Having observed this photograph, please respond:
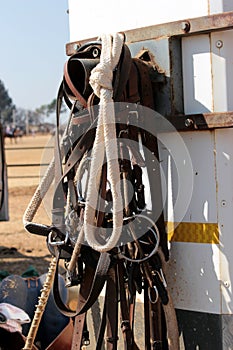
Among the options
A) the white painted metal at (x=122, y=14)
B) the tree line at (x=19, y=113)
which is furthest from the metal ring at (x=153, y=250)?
the tree line at (x=19, y=113)

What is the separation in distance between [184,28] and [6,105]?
9107cm

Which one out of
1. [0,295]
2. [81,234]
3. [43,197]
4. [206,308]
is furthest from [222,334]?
[0,295]

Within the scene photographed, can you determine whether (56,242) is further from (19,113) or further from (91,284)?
(19,113)

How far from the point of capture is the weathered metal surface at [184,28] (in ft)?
9.45

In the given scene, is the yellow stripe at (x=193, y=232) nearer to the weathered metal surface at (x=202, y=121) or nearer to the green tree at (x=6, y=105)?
the weathered metal surface at (x=202, y=121)

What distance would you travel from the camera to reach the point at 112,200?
3023mm

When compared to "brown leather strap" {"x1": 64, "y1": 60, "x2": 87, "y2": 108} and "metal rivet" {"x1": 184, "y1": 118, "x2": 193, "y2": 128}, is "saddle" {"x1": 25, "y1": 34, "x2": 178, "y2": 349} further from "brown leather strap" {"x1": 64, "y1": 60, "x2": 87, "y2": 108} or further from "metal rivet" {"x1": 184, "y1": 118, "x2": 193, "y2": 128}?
"metal rivet" {"x1": 184, "y1": 118, "x2": 193, "y2": 128}

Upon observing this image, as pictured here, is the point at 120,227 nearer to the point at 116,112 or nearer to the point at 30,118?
the point at 116,112

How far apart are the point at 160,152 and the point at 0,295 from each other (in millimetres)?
1842

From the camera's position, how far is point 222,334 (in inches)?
119

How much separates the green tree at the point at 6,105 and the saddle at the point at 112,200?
83.7m

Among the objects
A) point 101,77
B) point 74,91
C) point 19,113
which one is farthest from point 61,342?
point 19,113

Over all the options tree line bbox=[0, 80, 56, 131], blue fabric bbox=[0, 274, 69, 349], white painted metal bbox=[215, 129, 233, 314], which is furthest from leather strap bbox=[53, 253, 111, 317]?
tree line bbox=[0, 80, 56, 131]

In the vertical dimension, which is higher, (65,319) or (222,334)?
(222,334)
